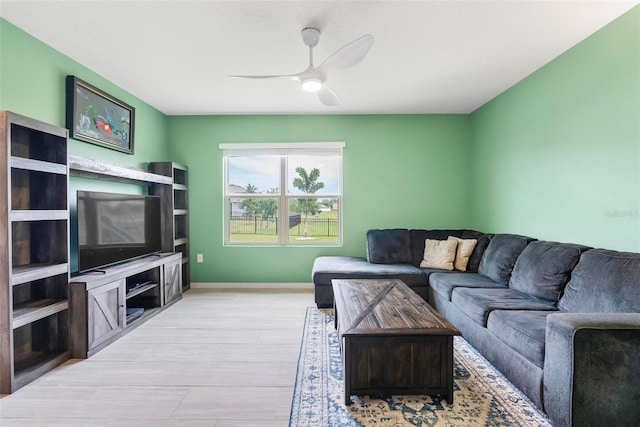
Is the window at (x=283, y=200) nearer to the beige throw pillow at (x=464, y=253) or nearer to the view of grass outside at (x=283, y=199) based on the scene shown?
the view of grass outside at (x=283, y=199)

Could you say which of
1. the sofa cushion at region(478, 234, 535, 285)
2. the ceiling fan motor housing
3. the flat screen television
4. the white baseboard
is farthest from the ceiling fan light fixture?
the white baseboard

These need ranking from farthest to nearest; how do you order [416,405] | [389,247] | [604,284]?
[389,247], [604,284], [416,405]

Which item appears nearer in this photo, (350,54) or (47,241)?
(350,54)

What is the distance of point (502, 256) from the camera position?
3.12 meters

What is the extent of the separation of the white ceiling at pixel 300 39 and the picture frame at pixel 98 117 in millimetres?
235

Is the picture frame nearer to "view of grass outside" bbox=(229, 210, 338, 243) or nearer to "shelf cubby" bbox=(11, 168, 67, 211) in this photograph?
"shelf cubby" bbox=(11, 168, 67, 211)

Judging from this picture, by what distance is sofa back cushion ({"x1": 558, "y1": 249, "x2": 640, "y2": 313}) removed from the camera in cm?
183

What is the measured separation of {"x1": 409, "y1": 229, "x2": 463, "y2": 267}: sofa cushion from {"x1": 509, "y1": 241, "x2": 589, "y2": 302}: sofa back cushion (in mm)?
1334

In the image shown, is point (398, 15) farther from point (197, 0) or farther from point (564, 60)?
point (564, 60)

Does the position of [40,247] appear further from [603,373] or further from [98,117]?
[603,373]

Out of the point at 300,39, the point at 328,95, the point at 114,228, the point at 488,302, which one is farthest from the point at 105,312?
the point at 488,302

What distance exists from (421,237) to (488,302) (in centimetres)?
182

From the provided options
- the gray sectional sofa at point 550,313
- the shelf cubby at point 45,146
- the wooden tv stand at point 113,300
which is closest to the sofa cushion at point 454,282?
the gray sectional sofa at point 550,313

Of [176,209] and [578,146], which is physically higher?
[578,146]
